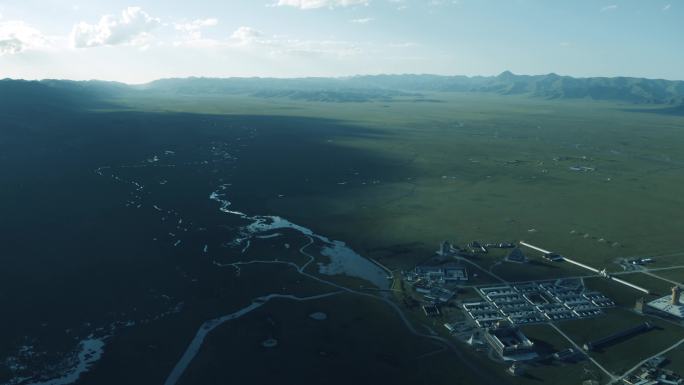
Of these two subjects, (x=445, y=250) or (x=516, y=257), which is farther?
(x=445, y=250)

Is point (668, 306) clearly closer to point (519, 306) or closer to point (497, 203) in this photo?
point (519, 306)

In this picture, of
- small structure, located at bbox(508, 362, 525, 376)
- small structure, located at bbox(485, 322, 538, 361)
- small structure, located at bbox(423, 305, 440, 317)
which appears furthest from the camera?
small structure, located at bbox(423, 305, 440, 317)

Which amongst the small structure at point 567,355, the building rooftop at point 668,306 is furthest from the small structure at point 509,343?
the building rooftop at point 668,306

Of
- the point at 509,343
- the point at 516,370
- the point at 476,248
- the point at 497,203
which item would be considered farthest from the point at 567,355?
the point at 497,203

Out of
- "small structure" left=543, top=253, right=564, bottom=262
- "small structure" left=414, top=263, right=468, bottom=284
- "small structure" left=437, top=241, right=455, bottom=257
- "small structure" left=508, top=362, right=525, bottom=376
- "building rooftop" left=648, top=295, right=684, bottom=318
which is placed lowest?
"small structure" left=508, top=362, right=525, bottom=376

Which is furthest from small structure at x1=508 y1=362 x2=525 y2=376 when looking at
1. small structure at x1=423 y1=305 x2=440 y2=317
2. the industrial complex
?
small structure at x1=423 y1=305 x2=440 y2=317

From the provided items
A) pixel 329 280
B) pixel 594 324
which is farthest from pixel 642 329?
pixel 329 280

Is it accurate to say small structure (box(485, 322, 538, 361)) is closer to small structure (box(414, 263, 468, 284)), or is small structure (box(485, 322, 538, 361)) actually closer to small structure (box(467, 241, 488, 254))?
small structure (box(414, 263, 468, 284))
